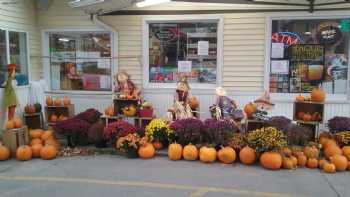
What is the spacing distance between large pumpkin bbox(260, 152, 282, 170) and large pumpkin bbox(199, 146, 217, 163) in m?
0.87

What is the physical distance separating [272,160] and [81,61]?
18.1 ft

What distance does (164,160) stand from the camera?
21.7 ft

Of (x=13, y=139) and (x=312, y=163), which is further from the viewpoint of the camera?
(x=13, y=139)

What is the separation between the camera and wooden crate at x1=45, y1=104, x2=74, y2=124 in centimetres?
812

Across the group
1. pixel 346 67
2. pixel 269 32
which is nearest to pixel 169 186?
pixel 269 32

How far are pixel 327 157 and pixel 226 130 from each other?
1.83 metres

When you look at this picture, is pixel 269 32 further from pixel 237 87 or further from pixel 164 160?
pixel 164 160

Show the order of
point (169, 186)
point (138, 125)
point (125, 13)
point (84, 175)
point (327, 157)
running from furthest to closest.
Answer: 1. point (125, 13)
2. point (138, 125)
3. point (327, 157)
4. point (84, 175)
5. point (169, 186)

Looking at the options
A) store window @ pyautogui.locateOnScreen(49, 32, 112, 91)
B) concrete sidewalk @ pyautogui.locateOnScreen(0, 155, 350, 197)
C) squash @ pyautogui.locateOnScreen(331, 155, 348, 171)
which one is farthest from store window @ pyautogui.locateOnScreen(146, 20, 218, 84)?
squash @ pyautogui.locateOnScreen(331, 155, 348, 171)

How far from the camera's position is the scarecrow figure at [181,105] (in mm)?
7527

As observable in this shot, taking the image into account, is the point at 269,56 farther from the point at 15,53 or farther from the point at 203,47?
the point at 15,53

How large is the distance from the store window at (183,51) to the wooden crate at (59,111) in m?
2.05

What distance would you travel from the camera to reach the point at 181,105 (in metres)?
7.56

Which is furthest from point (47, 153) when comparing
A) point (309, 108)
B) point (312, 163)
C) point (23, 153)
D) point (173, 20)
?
point (309, 108)
